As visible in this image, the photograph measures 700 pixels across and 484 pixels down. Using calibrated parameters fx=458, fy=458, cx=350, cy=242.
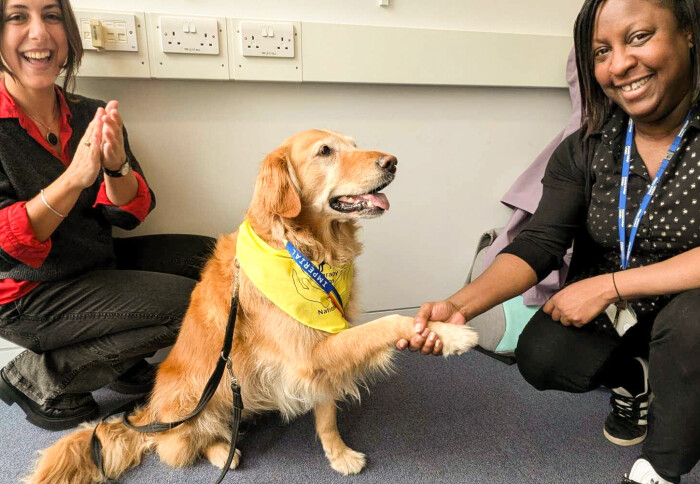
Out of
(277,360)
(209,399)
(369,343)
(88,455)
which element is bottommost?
(88,455)

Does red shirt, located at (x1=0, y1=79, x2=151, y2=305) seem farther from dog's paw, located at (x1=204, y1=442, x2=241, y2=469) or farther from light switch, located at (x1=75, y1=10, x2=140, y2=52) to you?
dog's paw, located at (x1=204, y1=442, x2=241, y2=469)

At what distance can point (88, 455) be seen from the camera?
1.48 meters

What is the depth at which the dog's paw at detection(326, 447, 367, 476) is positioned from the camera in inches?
62.1

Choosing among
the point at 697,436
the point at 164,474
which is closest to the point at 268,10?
the point at 164,474

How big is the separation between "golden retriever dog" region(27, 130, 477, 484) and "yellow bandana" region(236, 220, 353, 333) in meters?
0.03

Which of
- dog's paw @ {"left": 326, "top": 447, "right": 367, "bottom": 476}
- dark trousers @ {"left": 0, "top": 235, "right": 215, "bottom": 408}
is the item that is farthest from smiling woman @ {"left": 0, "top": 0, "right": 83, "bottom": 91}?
dog's paw @ {"left": 326, "top": 447, "right": 367, "bottom": 476}

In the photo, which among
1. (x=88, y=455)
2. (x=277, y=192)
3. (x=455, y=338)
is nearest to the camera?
(x=455, y=338)

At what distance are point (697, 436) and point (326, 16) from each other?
77.7 inches

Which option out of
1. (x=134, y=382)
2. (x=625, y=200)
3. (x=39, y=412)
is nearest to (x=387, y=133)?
(x=625, y=200)

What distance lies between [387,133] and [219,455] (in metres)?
1.56

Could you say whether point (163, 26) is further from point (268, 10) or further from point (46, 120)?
point (46, 120)

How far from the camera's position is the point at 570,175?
63.2 inches

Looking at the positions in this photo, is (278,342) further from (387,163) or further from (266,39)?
(266,39)

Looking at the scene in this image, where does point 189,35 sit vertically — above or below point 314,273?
Result: above
